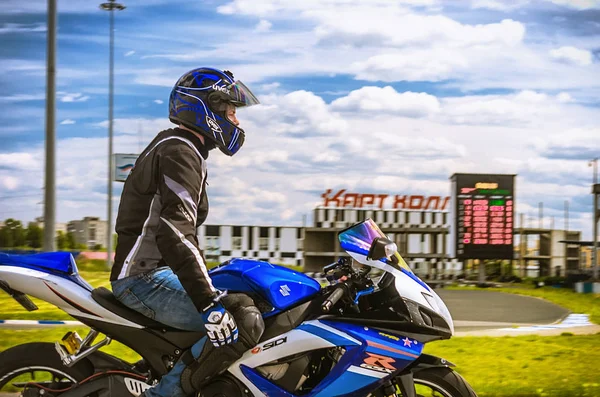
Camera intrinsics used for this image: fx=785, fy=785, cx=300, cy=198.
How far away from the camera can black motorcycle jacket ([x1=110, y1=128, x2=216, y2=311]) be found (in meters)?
3.49

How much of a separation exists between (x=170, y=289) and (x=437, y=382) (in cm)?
138

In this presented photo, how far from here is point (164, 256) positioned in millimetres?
3523

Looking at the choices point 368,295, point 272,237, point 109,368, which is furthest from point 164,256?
point 272,237

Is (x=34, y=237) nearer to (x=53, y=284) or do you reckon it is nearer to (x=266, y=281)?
(x=53, y=284)

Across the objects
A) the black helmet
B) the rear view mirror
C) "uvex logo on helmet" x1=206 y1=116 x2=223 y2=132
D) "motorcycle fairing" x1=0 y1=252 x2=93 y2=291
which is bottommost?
"motorcycle fairing" x1=0 y1=252 x2=93 y2=291

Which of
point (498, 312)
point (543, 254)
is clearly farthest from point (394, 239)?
point (543, 254)

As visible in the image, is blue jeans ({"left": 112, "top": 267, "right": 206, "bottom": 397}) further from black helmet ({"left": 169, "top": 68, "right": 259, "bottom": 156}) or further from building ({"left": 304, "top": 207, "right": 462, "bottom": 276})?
building ({"left": 304, "top": 207, "right": 462, "bottom": 276})

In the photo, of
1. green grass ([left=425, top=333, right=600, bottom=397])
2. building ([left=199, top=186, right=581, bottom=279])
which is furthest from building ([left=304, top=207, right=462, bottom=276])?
green grass ([left=425, top=333, right=600, bottom=397])

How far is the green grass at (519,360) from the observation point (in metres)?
6.53

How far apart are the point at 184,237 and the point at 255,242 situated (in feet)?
166

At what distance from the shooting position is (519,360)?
7.87 m

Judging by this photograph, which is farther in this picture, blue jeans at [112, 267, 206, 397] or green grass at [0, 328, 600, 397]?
green grass at [0, 328, 600, 397]

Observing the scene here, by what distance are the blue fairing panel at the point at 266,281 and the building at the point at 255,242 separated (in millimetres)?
47635

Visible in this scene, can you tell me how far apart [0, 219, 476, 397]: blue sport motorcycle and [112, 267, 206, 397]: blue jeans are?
2.4 inches
